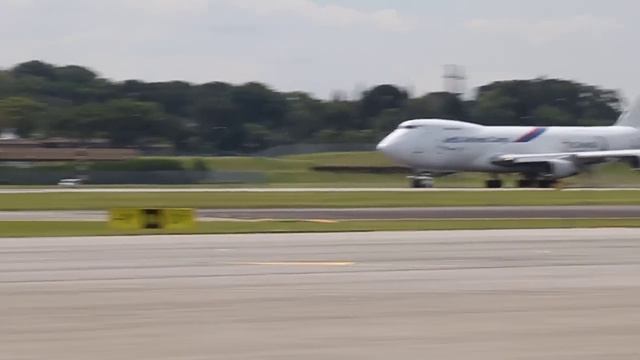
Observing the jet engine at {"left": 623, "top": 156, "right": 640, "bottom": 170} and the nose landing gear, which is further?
the nose landing gear

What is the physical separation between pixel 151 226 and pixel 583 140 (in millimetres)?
50821

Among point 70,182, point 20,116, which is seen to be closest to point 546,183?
point 70,182

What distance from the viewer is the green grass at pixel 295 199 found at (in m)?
44.3

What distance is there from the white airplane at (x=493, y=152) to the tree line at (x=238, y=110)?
66.4 m

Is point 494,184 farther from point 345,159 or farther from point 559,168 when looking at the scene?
point 345,159

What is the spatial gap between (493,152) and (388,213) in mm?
35139

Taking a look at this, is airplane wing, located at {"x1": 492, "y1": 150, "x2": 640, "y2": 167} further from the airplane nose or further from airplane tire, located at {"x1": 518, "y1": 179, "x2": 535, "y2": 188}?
the airplane nose

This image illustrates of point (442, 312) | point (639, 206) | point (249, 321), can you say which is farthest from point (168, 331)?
point (639, 206)

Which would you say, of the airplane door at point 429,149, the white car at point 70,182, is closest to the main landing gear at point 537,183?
the airplane door at point 429,149

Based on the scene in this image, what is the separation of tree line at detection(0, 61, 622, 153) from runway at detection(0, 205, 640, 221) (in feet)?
325

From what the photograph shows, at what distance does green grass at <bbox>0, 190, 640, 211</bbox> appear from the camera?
4433 centimetres

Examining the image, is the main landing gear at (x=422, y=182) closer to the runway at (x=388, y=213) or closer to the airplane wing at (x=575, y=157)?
the airplane wing at (x=575, y=157)

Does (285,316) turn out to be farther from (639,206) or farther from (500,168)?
(500,168)

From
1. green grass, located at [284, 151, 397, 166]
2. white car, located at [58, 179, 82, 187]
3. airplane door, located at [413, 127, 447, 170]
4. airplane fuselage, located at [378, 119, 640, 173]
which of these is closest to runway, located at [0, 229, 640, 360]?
airplane door, located at [413, 127, 447, 170]
